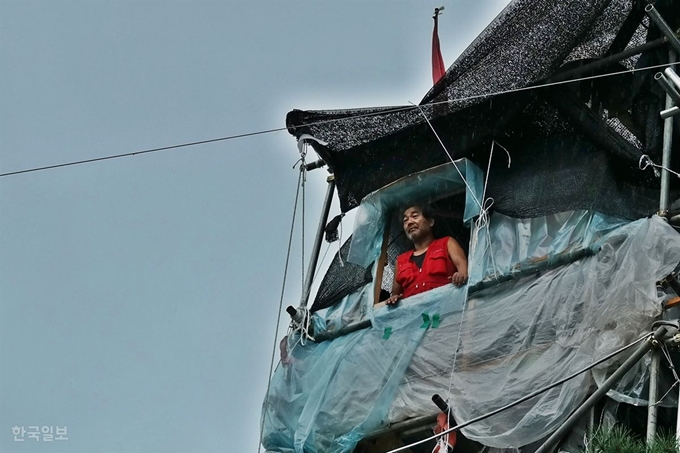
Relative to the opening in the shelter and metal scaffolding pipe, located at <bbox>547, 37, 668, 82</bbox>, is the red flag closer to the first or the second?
the opening in the shelter

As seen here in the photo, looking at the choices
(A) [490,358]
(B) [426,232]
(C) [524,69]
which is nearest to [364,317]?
(B) [426,232]

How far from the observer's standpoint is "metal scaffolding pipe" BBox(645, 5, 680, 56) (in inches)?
404

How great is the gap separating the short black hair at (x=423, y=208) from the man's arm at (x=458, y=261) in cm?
37

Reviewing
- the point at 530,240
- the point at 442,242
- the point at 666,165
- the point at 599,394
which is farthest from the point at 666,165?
the point at 442,242

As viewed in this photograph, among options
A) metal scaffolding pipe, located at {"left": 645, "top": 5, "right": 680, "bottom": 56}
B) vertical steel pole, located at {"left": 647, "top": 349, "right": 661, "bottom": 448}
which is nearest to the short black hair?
metal scaffolding pipe, located at {"left": 645, "top": 5, "right": 680, "bottom": 56}

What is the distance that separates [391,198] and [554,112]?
170 cm

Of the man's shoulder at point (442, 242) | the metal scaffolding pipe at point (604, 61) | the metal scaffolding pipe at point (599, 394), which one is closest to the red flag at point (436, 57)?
the man's shoulder at point (442, 242)

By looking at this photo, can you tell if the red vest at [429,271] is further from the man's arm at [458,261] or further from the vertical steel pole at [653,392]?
the vertical steel pole at [653,392]

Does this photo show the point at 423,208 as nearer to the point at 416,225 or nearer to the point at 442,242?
the point at 416,225

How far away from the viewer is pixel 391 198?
11828mm

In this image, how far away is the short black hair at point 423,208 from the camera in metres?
11.6

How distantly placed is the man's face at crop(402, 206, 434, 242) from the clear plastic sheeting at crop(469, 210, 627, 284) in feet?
2.51

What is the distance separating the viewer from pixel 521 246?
1043cm

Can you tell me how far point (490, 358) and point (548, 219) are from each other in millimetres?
1175
